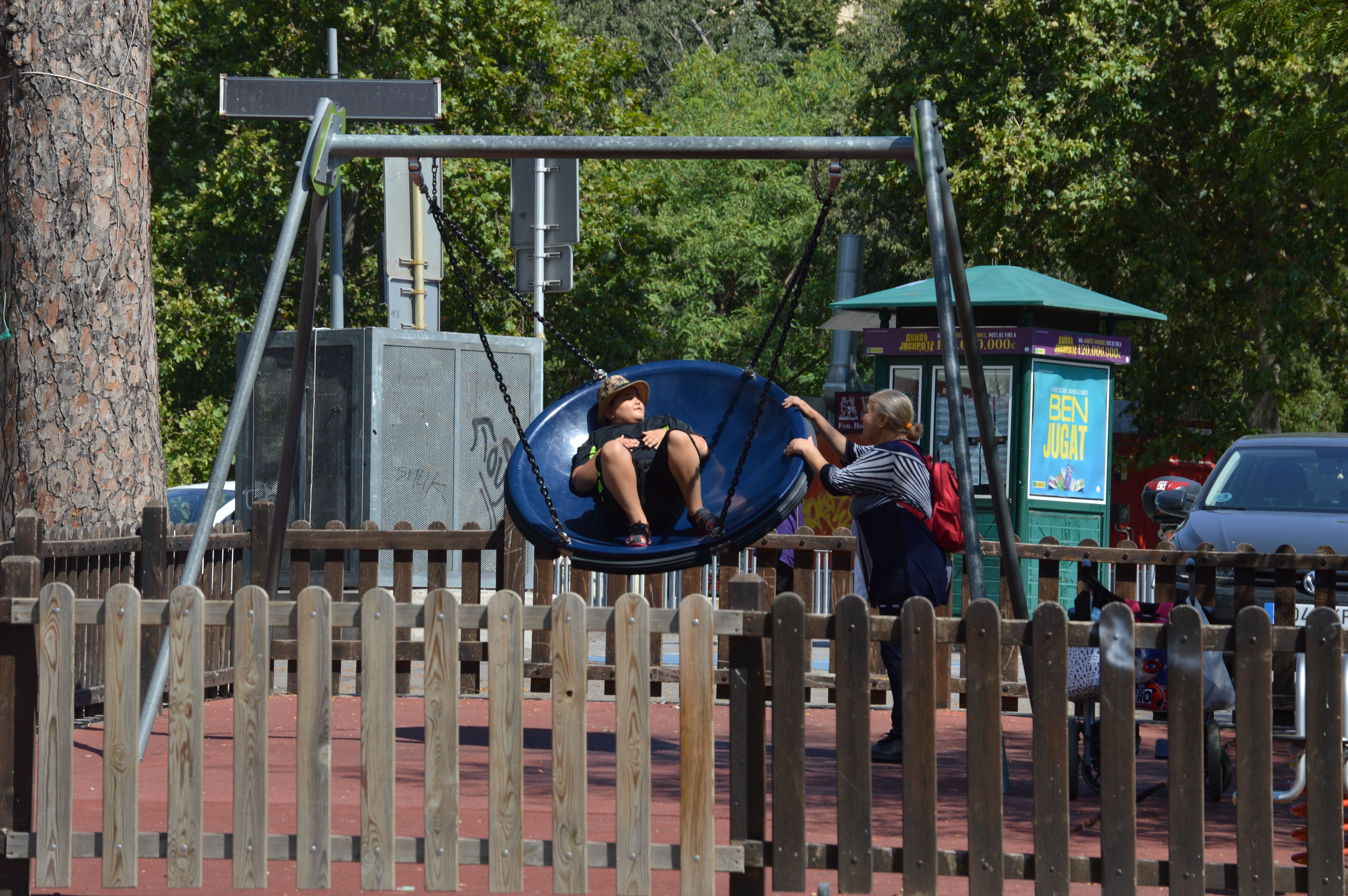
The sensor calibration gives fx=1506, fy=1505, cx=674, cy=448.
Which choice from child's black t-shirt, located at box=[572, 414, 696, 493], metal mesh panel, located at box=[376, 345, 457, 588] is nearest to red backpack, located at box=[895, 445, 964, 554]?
child's black t-shirt, located at box=[572, 414, 696, 493]

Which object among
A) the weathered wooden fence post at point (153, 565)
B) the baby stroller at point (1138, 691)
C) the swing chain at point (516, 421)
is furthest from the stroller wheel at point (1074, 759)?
the weathered wooden fence post at point (153, 565)

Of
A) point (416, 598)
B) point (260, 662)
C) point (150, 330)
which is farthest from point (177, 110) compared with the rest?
point (260, 662)

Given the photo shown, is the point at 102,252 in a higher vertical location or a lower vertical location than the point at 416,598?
higher

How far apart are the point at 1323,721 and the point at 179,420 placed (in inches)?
1132

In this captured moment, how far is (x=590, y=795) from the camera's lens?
6344 mm

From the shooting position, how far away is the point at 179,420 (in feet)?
99.8

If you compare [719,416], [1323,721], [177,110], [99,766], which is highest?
[177,110]

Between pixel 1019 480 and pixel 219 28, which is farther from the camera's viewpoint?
pixel 219 28

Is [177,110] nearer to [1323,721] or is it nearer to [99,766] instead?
[99,766]

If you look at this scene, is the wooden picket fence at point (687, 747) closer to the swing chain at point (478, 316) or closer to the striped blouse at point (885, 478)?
the striped blouse at point (885, 478)

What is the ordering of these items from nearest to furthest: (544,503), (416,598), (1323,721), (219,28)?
(1323,721)
(544,503)
(416,598)
(219,28)

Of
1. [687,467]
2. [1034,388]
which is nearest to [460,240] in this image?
[687,467]

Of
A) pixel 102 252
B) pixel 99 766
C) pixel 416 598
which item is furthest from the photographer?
pixel 416 598

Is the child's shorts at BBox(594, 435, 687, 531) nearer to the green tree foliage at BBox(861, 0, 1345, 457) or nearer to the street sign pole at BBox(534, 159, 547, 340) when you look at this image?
the street sign pole at BBox(534, 159, 547, 340)
